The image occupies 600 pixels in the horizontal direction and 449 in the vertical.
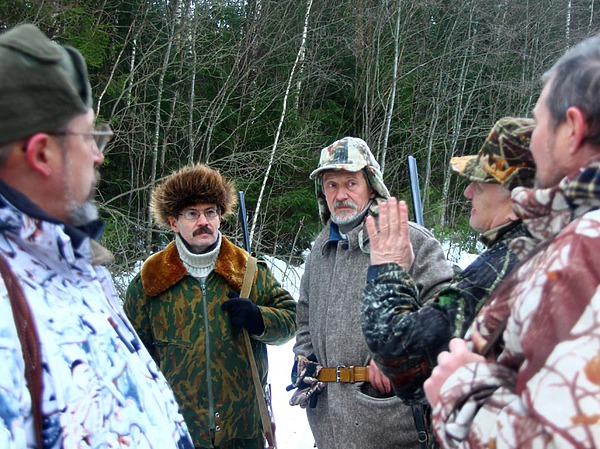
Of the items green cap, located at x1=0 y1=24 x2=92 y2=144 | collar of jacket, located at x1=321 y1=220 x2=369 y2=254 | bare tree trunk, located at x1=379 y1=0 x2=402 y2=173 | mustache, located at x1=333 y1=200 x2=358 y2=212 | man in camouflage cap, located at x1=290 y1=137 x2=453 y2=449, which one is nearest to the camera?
green cap, located at x1=0 y1=24 x2=92 y2=144

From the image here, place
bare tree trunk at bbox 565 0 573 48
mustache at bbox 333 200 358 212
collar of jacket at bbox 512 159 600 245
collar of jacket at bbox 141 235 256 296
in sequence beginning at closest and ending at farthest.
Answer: collar of jacket at bbox 512 159 600 245 → mustache at bbox 333 200 358 212 → collar of jacket at bbox 141 235 256 296 → bare tree trunk at bbox 565 0 573 48

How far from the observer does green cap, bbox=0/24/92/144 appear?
1.18 m

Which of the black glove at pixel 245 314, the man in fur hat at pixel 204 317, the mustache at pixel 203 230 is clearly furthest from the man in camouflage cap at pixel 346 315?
the mustache at pixel 203 230

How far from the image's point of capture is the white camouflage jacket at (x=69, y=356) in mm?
1048

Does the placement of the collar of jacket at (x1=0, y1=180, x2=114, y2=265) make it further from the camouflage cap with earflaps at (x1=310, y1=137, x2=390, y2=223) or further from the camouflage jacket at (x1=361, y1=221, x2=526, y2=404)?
the camouflage cap with earflaps at (x1=310, y1=137, x2=390, y2=223)

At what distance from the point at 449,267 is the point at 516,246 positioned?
1370 mm

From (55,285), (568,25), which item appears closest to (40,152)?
(55,285)

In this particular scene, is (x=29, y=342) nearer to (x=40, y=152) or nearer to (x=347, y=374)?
(x=40, y=152)

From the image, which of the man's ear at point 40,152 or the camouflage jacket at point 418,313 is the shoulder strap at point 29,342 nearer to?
the man's ear at point 40,152

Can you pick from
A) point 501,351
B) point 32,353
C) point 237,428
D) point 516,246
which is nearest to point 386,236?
point 516,246

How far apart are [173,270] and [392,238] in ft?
5.16

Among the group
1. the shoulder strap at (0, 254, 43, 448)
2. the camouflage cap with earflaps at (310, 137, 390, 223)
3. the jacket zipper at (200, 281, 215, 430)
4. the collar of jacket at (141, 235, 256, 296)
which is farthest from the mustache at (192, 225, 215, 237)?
the shoulder strap at (0, 254, 43, 448)

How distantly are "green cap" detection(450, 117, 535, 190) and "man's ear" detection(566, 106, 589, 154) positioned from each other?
1.72ft

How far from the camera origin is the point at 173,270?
317 cm
